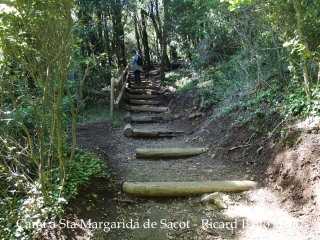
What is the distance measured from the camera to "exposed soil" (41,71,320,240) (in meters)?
3.30

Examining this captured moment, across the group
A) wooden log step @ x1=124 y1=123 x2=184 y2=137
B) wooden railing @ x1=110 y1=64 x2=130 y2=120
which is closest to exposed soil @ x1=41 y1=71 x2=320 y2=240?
wooden log step @ x1=124 y1=123 x2=184 y2=137

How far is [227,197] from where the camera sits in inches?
158

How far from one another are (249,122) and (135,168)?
2.44 meters

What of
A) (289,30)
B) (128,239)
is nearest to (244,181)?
(128,239)

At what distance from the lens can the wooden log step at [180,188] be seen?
4133 mm

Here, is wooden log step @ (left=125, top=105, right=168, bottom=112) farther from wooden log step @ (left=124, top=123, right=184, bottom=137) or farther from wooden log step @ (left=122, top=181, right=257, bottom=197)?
wooden log step @ (left=122, top=181, right=257, bottom=197)

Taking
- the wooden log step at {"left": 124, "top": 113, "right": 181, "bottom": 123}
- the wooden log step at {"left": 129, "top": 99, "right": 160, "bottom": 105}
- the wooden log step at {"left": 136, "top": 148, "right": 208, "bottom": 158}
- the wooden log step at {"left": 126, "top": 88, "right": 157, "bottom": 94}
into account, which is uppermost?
the wooden log step at {"left": 126, "top": 88, "right": 157, "bottom": 94}

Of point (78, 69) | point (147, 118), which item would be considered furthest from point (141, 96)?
point (78, 69)

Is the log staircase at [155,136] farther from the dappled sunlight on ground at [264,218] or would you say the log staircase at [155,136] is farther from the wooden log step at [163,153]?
the dappled sunlight on ground at [264,218]

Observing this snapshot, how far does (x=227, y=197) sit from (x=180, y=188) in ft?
2.34

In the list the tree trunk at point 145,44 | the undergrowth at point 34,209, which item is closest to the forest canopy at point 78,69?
the undergrowth at point 34,209

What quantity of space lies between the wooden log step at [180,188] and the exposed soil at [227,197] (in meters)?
0.11

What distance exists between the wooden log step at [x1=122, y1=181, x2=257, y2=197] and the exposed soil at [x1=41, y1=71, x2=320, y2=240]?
0.35 ft

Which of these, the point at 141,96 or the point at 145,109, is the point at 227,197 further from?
the point at 141,96
